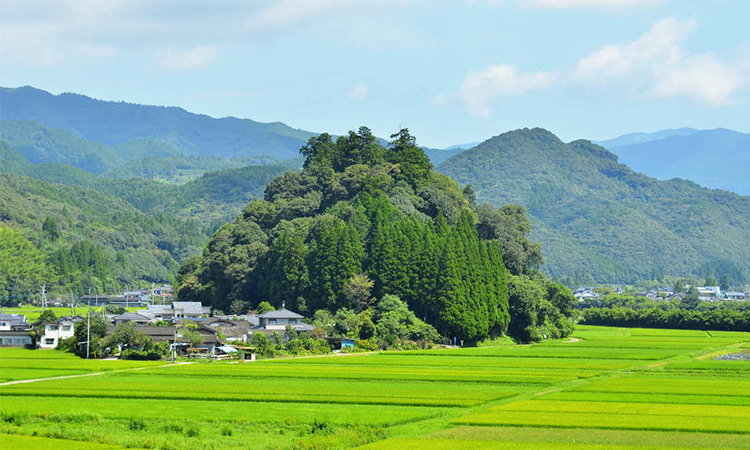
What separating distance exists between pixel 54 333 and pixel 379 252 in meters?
28.8

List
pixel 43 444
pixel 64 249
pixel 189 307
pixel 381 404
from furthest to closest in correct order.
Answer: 1. pixel 64 249
2. pixel 189 307
3. pixel 381 404
4. pixel 43 444

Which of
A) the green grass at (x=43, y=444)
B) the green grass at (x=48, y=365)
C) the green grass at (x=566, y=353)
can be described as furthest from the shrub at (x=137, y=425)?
the green grass at (x=566, y=353)

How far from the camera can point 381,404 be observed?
42.4m

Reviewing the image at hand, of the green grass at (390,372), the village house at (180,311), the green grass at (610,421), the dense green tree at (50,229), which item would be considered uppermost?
the dense green tree at (50,229)

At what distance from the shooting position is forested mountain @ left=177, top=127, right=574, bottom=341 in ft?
283

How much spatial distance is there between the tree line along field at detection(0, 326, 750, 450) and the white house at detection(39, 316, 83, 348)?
10.0m

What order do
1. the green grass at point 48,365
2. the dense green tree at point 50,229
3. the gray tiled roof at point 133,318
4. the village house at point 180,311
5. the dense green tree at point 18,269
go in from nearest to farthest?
the green grass at point 48,365 < the gray tiled roof at point 133,318 < the village house at point 180,311 < the dense green tree at point 18,269 < the dense green tree at point 50,229

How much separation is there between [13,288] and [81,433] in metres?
103

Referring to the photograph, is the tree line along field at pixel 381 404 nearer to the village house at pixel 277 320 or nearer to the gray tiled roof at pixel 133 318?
the village house at pixel 277 320

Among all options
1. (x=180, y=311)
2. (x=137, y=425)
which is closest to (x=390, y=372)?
(x=137, y=425)

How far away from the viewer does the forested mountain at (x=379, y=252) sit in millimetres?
86312

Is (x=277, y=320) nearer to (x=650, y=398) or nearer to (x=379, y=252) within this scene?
(x=379, y=252)

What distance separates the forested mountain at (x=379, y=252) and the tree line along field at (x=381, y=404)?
21.4 meters

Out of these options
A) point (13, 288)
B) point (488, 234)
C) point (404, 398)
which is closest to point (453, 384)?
point (404, 398)
